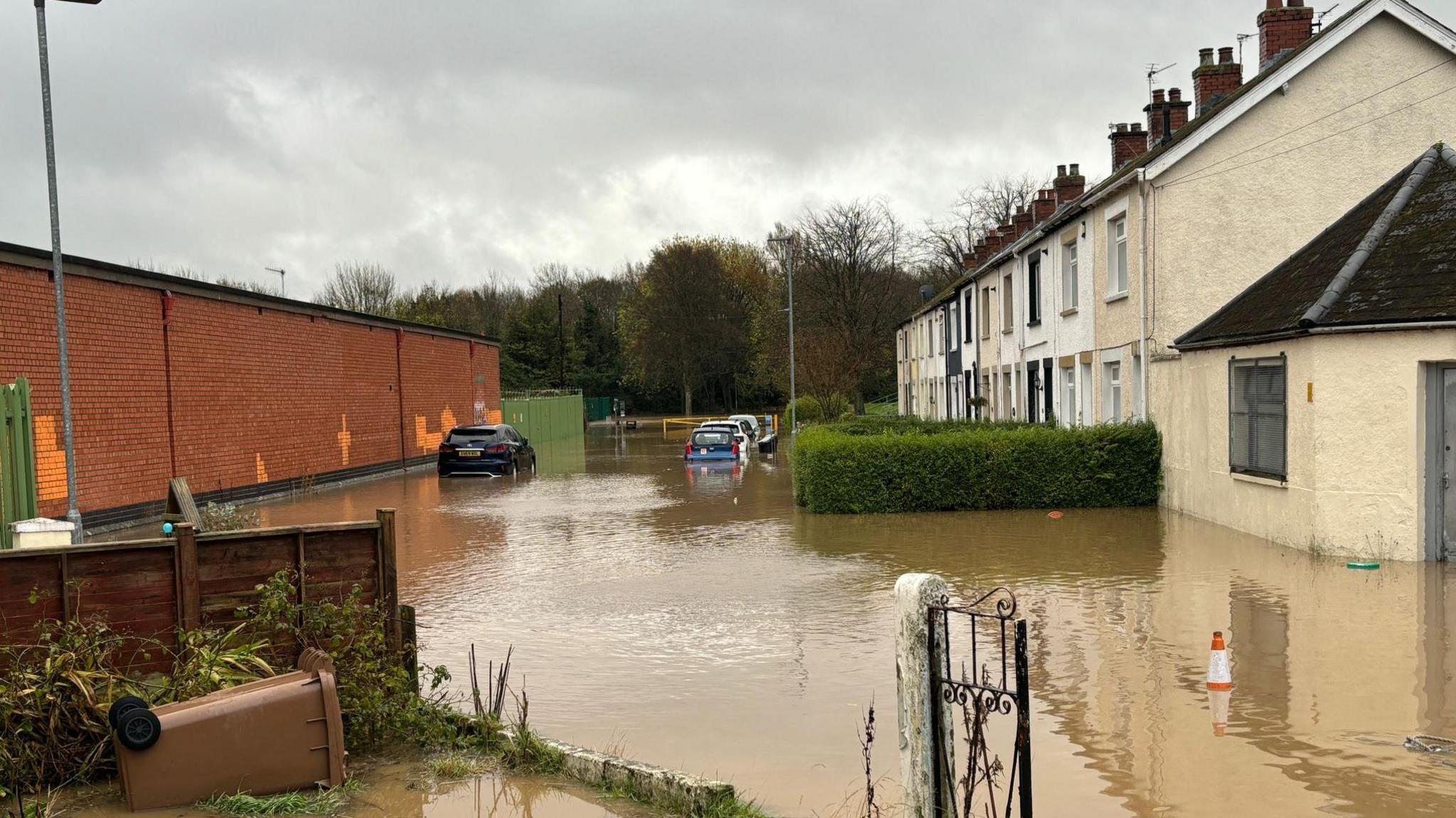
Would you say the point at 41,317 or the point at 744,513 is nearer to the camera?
the point at 41,317

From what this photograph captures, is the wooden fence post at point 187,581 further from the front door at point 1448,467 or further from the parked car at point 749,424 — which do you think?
the parked car at point 749,424

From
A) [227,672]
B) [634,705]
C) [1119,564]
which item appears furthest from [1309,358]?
[227,672]

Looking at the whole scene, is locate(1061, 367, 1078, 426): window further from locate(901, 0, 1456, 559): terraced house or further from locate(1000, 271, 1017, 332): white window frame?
locate(1000, 271, 1017, 332): white window frame

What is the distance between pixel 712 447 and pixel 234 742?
3054cm

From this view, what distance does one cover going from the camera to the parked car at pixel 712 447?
1453 inches

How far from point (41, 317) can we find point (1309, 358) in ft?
62.1

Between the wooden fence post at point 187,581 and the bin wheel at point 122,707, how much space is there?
40.2 inches

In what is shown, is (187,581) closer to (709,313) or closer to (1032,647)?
(1032,647)

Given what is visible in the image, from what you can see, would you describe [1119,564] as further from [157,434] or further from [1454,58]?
[157,434]

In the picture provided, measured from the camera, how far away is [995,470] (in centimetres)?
2042

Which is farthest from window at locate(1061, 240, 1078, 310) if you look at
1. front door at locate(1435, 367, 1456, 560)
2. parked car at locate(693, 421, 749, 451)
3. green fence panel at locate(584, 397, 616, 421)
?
green fence panel at locate(584, 397, 616, 421)

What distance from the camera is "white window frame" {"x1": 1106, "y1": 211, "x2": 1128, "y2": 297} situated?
70.9 feet

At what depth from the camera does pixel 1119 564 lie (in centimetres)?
1452

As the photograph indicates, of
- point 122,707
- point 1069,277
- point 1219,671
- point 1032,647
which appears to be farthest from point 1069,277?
point 122,707
